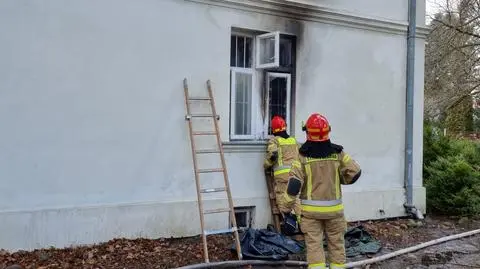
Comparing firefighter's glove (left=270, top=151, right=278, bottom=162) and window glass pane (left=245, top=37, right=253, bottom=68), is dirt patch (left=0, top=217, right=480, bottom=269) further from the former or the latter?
window glass pane (left=245, top=37, right=253, bottom=68)

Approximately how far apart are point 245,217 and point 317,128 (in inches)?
125

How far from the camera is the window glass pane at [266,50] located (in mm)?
8031

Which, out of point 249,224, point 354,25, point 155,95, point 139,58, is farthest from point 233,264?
point 354,25

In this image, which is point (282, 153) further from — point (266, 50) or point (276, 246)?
point (266, 50)

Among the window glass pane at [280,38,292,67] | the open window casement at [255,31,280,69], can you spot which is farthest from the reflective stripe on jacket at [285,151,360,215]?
the window glass pane at [280,38,292,67]

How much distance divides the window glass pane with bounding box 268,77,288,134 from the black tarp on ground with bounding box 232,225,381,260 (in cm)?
196

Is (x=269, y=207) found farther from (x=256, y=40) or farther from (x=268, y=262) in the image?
(x=256, y=40)

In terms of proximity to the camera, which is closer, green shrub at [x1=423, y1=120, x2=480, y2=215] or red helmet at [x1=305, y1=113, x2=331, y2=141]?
red helmet at [x1=305, y1=113, x2=331, y2=141]

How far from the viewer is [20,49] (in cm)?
623

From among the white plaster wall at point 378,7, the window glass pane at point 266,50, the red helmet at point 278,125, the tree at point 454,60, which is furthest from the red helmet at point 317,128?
the tree at point 454,60

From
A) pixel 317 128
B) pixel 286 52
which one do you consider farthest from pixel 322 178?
pixel 286 52

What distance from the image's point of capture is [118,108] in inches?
271

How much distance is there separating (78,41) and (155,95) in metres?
1.25

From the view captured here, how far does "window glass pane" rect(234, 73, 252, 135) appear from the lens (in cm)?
806
